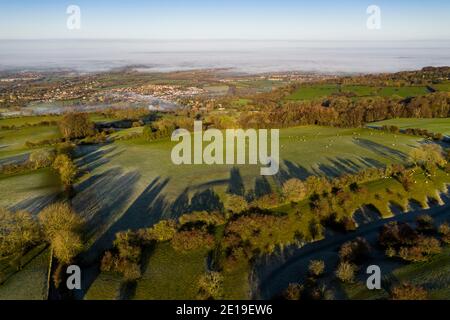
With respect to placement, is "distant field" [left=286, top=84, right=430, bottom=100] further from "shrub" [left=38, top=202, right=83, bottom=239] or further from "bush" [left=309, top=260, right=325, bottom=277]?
"shrub" [left=38, top=202, right=83, bottom=239]

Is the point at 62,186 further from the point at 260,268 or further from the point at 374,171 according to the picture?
the point at 374,171

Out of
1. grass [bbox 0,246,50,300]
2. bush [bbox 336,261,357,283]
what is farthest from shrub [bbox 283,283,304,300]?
grass [bbox 0,246,50,300]

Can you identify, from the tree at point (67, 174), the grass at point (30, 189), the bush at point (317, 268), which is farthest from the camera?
the tree at point (67, 174)

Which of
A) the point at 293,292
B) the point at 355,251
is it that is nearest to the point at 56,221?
the point at 293,292

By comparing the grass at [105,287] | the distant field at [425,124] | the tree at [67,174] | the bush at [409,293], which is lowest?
the grass at [105,287]

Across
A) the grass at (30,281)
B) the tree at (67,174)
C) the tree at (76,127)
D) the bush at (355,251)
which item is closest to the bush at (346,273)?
the bush at (355,251)

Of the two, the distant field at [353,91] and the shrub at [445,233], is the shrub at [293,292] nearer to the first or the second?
the shrub at [445,233]

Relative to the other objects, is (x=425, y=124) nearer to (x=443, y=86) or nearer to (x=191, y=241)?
(x=443, y=86)

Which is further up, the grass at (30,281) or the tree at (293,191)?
the tree at (293,191)
